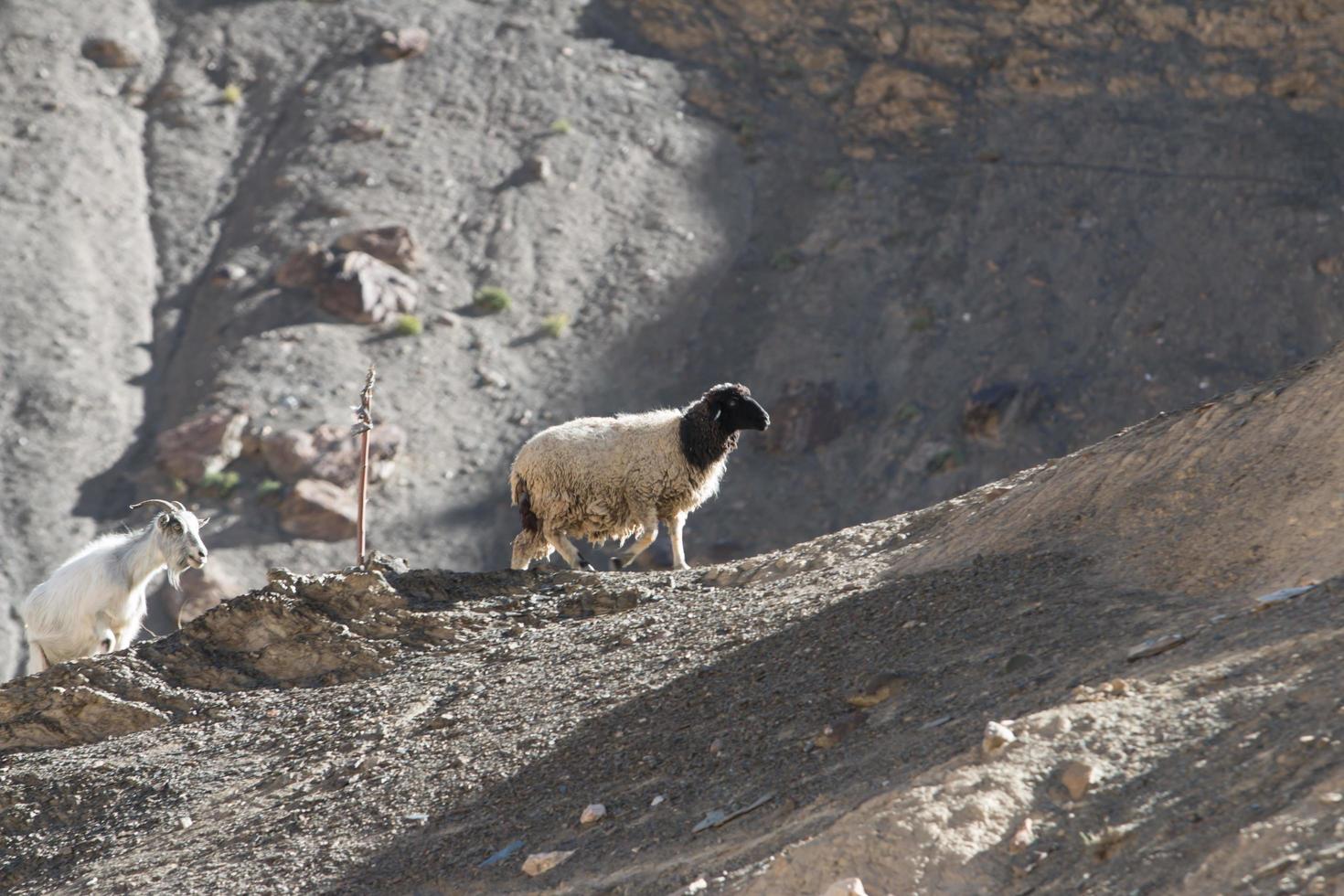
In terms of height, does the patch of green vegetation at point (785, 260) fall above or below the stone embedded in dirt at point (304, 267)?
above

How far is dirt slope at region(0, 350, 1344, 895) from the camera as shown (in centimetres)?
598

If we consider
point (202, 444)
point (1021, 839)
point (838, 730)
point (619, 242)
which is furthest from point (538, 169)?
point (1021, 839)

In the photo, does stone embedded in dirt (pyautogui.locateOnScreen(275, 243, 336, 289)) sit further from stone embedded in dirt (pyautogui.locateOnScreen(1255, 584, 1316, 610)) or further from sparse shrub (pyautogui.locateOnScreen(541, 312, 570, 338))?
stone embedded in dirt (pyautogui.locateOnScreen(1255, 584, 1316, 610))

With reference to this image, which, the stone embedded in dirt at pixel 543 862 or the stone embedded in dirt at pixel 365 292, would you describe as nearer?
the stone embedded in dirt at pixel 543 862

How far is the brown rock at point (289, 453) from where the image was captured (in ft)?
97.6

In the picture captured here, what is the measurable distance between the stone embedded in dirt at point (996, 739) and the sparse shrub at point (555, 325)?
89.8ft

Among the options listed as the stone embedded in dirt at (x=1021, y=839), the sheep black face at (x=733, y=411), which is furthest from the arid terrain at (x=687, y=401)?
the sheep black face at (x=733, y=411)

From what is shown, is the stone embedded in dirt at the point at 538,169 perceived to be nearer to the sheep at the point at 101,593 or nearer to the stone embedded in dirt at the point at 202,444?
the stone embedded in dirt at the point at 202,444

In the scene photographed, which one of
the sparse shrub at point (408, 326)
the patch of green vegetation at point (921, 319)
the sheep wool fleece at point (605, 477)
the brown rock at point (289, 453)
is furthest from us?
the sparse shrub at point (408, 326)

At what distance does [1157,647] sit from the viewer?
7.05 metres

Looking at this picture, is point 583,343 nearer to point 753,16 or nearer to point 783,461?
point 783,461

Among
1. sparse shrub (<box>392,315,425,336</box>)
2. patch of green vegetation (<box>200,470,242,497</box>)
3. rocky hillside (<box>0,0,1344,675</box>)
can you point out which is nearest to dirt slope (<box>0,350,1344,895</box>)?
rocky hillside (<box>0,0,1344,675</box>)

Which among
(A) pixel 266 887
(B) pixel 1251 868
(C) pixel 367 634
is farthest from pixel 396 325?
(B) pixel 1251 868

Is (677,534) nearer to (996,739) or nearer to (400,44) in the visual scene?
(996,739)
